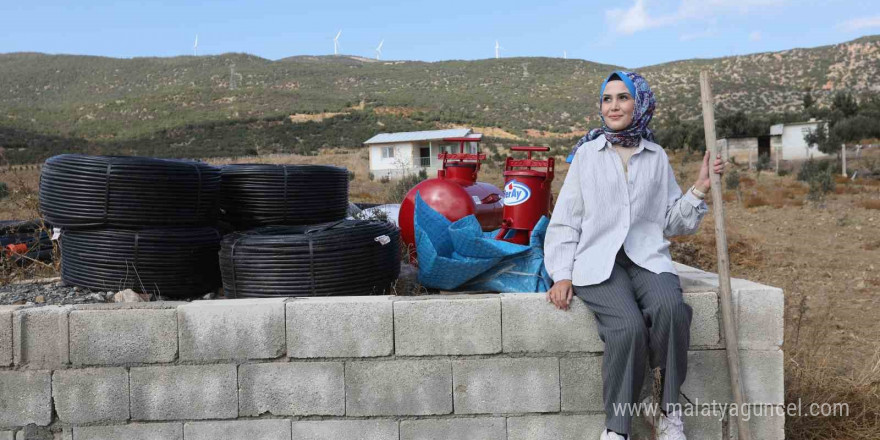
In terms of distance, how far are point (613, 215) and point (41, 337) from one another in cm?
304

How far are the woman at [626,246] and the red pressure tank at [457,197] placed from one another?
1.96m

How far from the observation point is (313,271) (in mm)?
3928

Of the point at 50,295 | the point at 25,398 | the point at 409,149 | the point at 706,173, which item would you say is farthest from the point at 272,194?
the point at 409,149

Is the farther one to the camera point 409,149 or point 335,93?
point 335,93

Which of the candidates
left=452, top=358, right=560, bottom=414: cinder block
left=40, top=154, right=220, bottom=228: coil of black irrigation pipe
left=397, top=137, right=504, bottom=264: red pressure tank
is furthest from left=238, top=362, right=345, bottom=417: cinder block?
left=397, top=137, right=504, bottom=264: red pressure tank

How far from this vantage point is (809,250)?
10781 millimetres

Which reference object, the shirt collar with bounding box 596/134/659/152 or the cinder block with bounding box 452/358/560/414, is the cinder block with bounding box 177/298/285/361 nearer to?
the cinder block with bounding box 452/358/560/414

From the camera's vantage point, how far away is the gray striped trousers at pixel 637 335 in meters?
3.24

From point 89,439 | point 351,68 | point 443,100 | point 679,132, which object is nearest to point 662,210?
point 89,439

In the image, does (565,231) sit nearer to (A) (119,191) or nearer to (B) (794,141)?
(A) (119,191)

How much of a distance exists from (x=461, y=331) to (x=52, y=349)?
215 cm

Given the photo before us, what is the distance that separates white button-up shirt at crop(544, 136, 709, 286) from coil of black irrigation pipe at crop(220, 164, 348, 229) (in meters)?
1.98

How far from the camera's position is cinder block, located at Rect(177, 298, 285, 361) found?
139 inches

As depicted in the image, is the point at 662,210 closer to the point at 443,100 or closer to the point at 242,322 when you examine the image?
the point at 242,322
